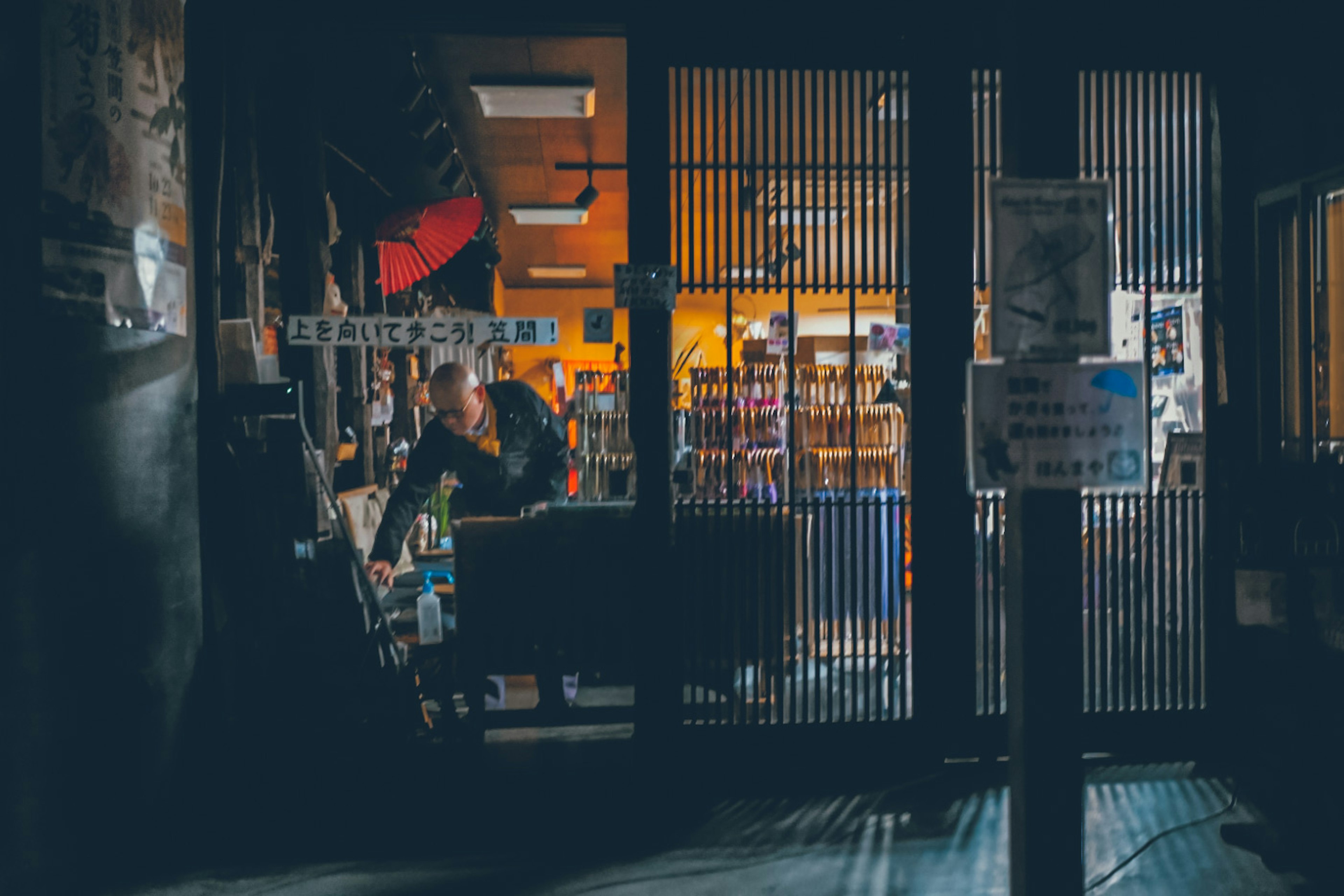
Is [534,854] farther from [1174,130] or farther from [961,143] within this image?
[1174,130]

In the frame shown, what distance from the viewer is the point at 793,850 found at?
3.82 metres

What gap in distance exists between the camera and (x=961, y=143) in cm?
455

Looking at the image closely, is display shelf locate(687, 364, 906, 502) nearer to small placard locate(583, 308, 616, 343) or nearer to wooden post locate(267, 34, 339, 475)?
small placard locate(583, 308, 616, 343)

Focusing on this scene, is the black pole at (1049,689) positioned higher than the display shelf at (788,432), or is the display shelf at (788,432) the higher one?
the display shelf at (788,432)

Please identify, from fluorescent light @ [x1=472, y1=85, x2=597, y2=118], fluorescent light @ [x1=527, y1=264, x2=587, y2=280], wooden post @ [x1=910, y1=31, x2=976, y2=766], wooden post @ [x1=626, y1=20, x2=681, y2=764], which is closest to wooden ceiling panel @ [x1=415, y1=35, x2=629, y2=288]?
fluorescent light @ [x1=472, y1=85, x2=597, y2=118]

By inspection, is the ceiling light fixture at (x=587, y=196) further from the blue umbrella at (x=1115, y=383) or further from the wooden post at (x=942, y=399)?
the blue umbrella at (x=1115, y=383)

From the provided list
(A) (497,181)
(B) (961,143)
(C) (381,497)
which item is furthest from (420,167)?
(B) (961,143)

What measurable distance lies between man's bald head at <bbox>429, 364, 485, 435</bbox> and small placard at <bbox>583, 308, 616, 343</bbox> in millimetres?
1188

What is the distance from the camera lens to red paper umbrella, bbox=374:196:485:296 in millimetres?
4934

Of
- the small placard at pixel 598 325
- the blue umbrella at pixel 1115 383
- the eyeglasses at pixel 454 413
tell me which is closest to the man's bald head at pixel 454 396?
the eyeglasses at pixel 454 413

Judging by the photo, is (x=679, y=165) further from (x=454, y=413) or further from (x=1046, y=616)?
(x=1046, y=616)

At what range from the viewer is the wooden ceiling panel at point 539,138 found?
6535 mm

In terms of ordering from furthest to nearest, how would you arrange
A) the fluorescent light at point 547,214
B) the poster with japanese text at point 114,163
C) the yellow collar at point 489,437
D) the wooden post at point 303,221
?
the fluorescent light at point 547,214 < the wooden post at point 303,221 < the yellow collar at point 489,437 < the poster with japanese text at point 114,163

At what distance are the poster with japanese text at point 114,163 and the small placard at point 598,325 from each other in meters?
2.00
